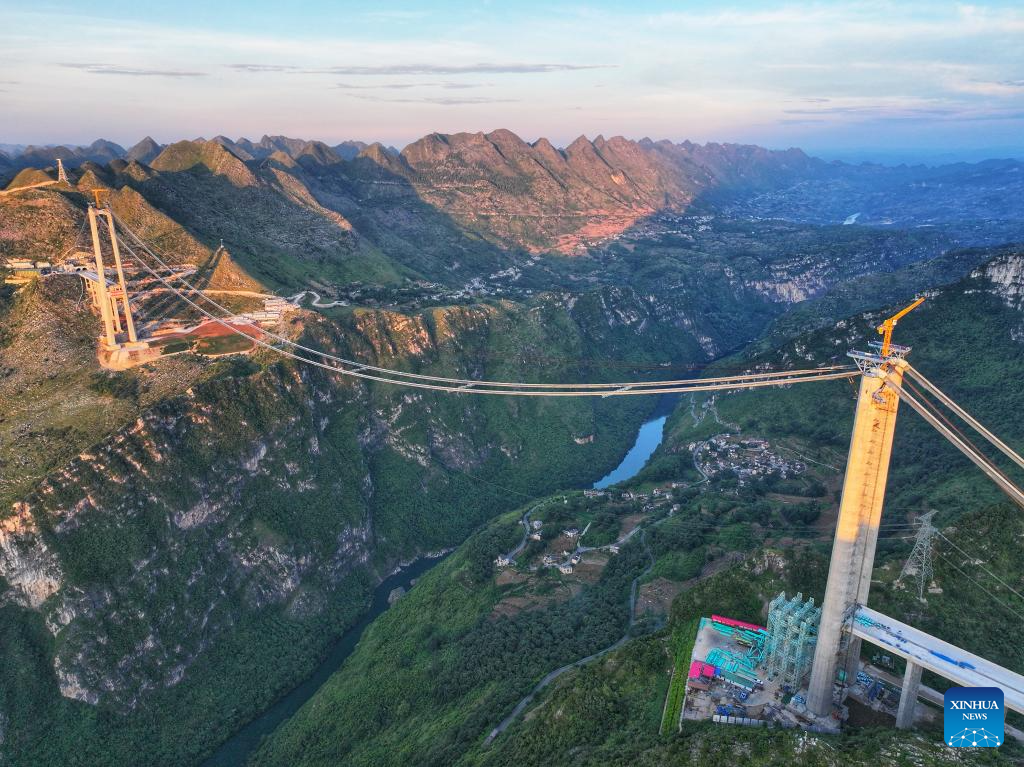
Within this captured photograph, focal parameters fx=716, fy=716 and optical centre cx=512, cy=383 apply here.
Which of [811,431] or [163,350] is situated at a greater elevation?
[163,350]

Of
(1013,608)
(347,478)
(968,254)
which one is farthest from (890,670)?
(968,254)

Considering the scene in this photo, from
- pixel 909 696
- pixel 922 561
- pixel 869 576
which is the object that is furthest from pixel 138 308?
pixel 909 696

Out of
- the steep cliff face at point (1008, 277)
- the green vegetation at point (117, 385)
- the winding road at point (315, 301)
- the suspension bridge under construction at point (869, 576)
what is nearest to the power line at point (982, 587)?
the suspension bridge under construction at point (869, 576)

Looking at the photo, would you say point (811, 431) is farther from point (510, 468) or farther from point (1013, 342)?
point (510, 468)

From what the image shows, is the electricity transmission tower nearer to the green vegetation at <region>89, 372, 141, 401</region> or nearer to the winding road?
the green vegetation at <region>89, 372, 141, 401</region>

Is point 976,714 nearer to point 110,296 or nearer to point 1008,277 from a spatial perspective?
point 110,296

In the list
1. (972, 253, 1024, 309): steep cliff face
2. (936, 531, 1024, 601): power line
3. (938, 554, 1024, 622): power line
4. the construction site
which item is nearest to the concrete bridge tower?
(938, 554, 1024, 622): power line
